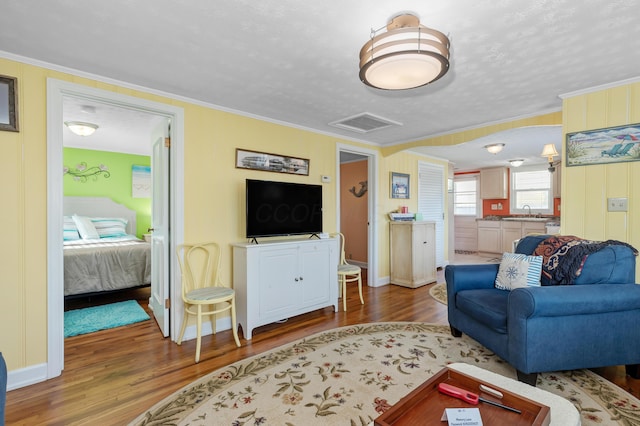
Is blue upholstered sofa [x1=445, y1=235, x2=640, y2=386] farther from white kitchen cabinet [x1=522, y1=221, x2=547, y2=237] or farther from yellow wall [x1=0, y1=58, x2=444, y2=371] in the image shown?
white kitchen cabinet [x1=522, y1=221, x2=547, y2=237]

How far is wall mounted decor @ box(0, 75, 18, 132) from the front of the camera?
7.13 ft

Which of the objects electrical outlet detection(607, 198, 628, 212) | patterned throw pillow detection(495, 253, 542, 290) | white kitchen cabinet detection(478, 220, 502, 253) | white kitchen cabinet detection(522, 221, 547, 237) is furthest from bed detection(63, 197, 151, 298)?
white kitchen cabinet detection(522, 221, 547, 237)

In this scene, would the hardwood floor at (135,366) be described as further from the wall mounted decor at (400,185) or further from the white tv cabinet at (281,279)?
the wall mounted decor at (400,185)

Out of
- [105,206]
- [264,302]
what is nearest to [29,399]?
[264,302]

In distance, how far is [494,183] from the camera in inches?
317

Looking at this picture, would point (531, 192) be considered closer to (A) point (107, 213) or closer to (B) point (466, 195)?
(B) point (466, 195)

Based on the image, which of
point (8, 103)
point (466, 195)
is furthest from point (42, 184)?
point (466, 195)

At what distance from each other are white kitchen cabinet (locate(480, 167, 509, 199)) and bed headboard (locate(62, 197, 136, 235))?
8.21 m

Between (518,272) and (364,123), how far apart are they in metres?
2.24

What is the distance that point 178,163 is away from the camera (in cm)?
296

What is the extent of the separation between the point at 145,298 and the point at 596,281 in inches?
193

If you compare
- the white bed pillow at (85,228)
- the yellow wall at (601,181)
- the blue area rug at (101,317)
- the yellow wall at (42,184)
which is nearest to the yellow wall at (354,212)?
the yellow wall at (42,184)

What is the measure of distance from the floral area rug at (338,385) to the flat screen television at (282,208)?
1.18 metres

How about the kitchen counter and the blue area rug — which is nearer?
the blue area rug
